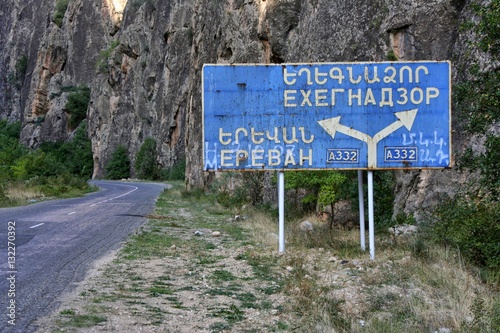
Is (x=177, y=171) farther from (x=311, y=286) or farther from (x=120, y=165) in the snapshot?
(x=311, y=286)

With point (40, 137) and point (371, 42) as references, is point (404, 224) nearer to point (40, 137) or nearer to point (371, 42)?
point (371, 42)

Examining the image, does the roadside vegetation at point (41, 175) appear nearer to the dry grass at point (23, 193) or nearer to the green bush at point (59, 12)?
the dry grass at point (23, 193)

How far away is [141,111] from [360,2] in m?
52.4

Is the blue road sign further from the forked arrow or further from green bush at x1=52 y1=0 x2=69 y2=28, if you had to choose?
green bush at x1=52 y1=0 x2=69 y2=28

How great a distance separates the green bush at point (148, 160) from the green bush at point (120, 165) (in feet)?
20.6

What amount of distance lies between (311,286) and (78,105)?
85386 millimetres

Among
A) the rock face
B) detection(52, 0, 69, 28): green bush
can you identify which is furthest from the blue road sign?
detection(52, 0, 69, 28): green bush

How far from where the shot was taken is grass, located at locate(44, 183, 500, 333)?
21.2ft

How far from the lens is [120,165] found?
71688 millimetres

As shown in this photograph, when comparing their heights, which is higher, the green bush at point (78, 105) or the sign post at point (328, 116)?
the green bush at point (78, 105)

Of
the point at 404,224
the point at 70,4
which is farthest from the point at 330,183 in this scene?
the point at 70,4

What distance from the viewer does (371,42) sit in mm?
18094

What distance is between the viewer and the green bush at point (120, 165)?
71.7m

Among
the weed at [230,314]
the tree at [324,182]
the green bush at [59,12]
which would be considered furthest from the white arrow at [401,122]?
the green bush at [59,12]
